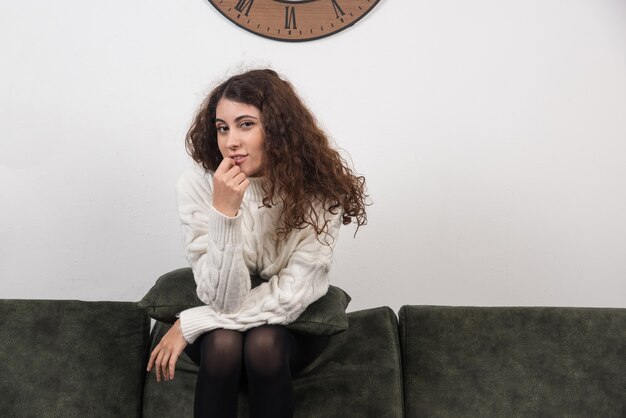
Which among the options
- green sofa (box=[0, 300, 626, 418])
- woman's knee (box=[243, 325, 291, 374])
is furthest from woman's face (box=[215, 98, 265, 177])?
green sofa (box=[0, 300, 626, 418])

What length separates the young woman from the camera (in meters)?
1.49

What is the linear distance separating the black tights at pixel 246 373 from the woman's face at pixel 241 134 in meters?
0.38

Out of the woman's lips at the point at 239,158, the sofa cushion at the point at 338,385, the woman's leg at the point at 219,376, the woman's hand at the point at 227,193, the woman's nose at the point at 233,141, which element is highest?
the woman's nose at the point at 233,141

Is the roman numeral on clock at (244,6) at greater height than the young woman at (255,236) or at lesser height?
greater

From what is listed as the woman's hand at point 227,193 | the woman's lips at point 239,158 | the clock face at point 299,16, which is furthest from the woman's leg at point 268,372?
the clock face at point 299,16

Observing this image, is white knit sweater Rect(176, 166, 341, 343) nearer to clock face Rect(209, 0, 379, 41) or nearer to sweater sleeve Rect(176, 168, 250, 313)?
sweater sleeve Rect(176, 168, 250, 313)

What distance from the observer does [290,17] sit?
2.20 metres

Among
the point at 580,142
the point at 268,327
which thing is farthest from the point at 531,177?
the point at 268,327

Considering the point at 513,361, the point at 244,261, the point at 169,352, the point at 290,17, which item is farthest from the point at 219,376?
the point at 290,17

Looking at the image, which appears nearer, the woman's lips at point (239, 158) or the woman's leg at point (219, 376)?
the woman's leg at point (219, 376)

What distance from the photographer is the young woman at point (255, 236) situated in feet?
4.88

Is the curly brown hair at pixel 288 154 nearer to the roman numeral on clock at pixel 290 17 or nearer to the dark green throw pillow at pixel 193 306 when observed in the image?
the dark green throw pillow at pixel 193 306

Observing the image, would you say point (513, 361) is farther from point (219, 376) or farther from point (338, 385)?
point (219, 376)

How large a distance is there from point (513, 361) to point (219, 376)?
2.41 ft
